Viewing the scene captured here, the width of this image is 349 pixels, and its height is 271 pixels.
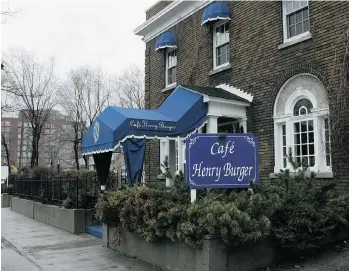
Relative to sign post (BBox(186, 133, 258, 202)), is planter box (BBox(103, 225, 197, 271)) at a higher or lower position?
lower

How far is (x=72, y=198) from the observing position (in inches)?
493

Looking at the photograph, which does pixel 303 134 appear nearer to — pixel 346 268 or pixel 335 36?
pixel 335 36

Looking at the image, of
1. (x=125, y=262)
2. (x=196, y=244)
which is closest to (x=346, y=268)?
(x=196, y=244)

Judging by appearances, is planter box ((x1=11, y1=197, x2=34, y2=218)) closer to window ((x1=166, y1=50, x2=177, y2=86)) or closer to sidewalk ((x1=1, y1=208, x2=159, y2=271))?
sidewalk ((x1=1, y1=208, x2=159, y2=271))

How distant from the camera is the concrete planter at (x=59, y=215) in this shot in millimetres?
11562

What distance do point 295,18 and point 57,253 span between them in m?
8.26

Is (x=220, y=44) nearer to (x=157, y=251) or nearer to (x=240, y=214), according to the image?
(x=157, y=251)

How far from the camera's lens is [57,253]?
8695 millimetres

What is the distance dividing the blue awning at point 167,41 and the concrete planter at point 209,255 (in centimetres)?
897

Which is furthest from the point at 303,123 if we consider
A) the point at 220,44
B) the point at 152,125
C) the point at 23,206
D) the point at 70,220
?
the point at 23,206

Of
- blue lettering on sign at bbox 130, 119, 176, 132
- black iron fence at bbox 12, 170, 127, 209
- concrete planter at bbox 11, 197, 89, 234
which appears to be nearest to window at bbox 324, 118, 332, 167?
blue lettering on sign at bbox 130, 119, 176, 132

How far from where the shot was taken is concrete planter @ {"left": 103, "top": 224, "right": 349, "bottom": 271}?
584 cm

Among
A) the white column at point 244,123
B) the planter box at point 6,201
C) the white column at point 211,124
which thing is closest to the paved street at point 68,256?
the white column at point 211,124

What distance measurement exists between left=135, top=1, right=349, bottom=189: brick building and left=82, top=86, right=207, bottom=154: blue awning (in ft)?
1.91
